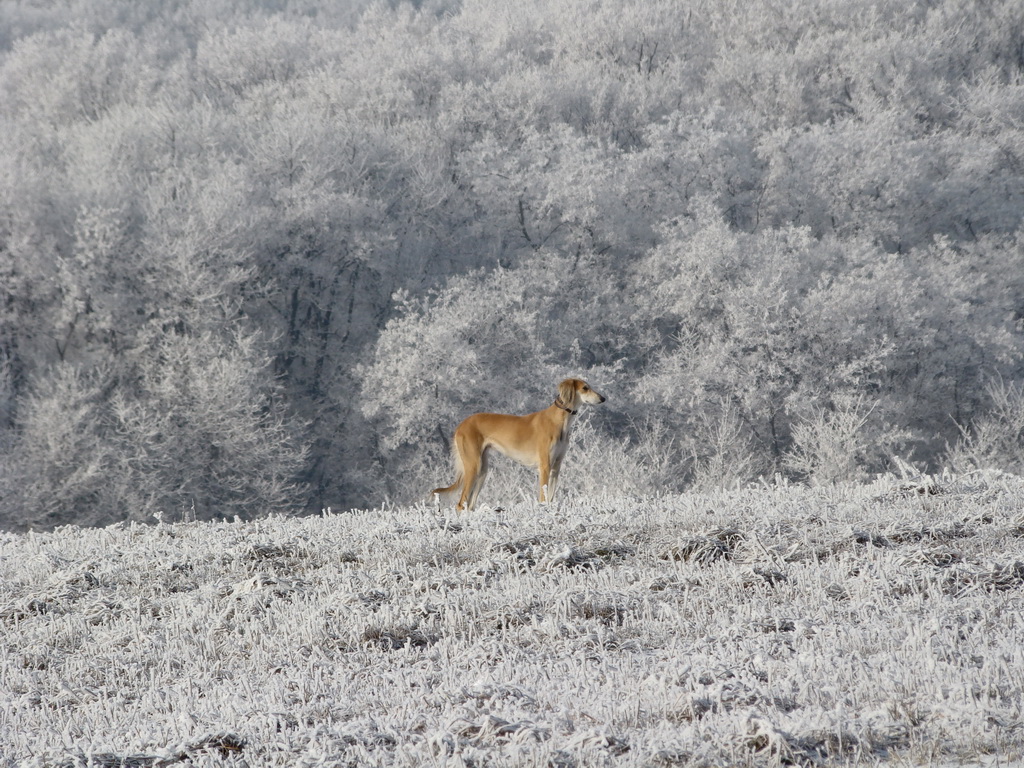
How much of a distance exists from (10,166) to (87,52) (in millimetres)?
22001

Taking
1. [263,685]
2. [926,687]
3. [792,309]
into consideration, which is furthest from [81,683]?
[792,309]

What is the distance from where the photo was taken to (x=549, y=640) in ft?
18.2

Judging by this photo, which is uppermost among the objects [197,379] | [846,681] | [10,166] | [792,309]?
[846,681]

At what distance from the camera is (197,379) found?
3466 cm

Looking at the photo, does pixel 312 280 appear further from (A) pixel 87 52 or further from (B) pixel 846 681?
(B) pixel 846 681

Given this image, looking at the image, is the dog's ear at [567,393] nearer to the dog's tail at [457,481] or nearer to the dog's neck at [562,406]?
the dog's neck at [562,406]

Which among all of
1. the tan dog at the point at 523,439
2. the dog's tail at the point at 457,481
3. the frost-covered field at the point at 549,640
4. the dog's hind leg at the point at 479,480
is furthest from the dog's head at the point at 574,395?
the frost-covered field at the point at 549,640

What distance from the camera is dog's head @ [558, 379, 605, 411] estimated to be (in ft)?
41.5

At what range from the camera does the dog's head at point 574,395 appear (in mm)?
12664

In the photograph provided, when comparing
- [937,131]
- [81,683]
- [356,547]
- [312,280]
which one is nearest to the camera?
[81,683]

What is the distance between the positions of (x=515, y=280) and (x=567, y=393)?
26.9 m

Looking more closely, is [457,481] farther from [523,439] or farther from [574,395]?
[574,395]

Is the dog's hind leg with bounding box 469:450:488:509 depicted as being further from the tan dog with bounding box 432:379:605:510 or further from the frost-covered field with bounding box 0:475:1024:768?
the frost-covered field with bounding box 0:475:1024:768

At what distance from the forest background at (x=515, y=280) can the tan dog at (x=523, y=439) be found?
61.3 ft
